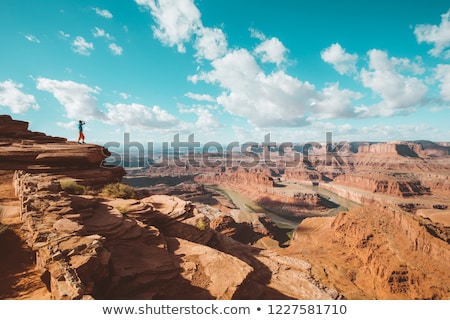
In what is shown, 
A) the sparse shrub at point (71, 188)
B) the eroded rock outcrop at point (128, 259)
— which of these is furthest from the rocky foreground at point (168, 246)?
the sparse shrub at point (71, 188)

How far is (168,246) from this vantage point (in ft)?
31.8

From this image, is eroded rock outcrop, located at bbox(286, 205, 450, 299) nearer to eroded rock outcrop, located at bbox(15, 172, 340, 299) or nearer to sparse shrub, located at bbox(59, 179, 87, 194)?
eroded rock outcrop, located at bbox(15, 172, 340, 299)

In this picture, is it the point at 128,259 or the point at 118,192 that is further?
the point at 118,192

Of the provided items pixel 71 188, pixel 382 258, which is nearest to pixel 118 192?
pixel 71 188

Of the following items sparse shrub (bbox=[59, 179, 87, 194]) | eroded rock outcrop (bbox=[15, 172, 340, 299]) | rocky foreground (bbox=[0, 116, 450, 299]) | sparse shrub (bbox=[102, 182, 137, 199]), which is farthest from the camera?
sparse shrub (bbox=[102, 182, 137, 199])

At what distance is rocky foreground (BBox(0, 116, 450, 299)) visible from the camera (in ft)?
18.4

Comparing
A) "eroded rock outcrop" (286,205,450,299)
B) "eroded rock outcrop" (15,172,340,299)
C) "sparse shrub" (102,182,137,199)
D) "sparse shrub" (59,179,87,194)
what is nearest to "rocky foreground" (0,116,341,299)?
"eroded rock outcrop" (15,172,340,299)

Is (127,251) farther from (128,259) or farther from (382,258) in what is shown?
(382,258)

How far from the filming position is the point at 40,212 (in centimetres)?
680

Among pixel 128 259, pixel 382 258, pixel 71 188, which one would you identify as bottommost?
pixel 382 258

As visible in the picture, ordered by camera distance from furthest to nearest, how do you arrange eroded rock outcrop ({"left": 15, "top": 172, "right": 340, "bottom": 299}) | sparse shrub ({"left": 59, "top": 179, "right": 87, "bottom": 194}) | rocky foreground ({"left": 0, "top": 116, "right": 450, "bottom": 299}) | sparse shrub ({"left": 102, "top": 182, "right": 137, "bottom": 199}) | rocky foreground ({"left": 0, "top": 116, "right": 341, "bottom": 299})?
sparse shrub ({"left": 102, "top": 182, "right": 137, "bottom": 199}) → sparse shrub ({"left": 59, "top": 179, "right": 87, "bottom": 194}) → rocky foreground ({"left": 0, "top": 116, "right": 450, "bottom": 299}) → rocky foreground ({"left": 0, "top": 116, "right": 341, "bottom": 299}) → eroded rock outcrop ({"left": 15, "top": 172, "right": 340, "bottom": 299})

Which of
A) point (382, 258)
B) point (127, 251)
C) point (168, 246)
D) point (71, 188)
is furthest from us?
point (382, 258)
